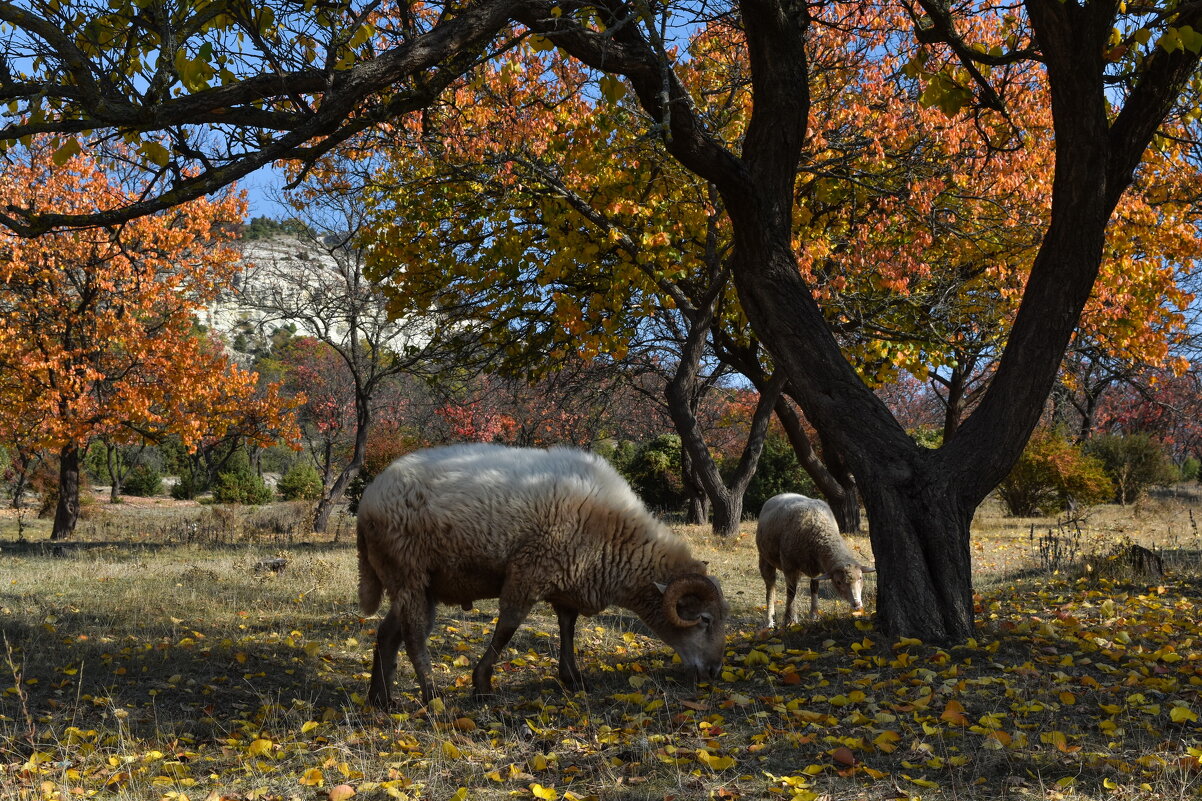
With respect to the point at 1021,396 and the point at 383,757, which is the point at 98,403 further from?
the point at 1021,396

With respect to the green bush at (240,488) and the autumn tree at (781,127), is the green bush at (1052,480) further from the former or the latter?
the green bush at (240,488)

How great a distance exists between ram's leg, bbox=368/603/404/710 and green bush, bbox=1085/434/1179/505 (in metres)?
24.5

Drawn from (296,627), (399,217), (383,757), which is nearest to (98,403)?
(399,217)

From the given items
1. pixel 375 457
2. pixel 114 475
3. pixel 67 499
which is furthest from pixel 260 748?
pixel 114 475

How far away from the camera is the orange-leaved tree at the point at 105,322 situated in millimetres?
15875

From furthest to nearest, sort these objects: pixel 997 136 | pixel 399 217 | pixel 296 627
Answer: pixel 399 217
pixel 997 136
pixel 296 627

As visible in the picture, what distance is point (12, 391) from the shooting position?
15922 mm

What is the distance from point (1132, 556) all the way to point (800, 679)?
6.09 meters

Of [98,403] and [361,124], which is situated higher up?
[361,124]

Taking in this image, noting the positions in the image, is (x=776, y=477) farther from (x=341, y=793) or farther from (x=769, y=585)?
(x=341, y=793)

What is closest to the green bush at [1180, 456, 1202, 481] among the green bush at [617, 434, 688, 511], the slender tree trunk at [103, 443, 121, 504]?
the green bush at [617, 434, 688, 511]

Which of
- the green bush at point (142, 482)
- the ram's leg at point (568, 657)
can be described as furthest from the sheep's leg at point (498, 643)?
the green bush at point (142, 482)

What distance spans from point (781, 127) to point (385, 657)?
17.4 ft

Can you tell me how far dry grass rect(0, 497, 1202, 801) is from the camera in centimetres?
458
